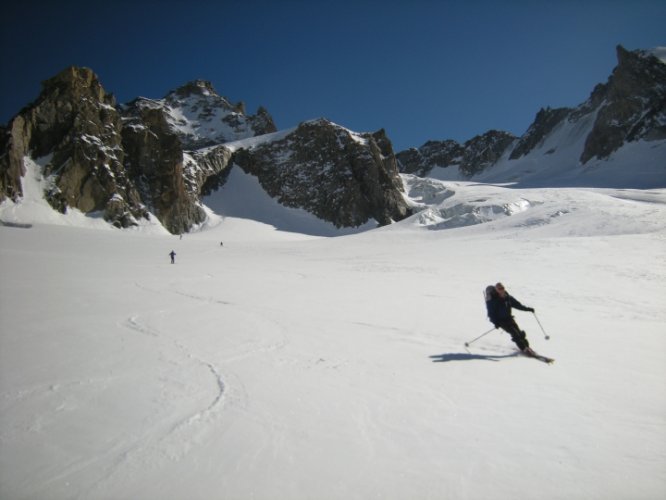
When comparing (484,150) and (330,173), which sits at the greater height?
(484,150)

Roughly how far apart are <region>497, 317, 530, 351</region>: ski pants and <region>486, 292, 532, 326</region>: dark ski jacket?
6 centimetres

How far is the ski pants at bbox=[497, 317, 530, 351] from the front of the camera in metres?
6.95

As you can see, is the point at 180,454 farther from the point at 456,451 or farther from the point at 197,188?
the point at 197,188

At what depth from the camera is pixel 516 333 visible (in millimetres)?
7074

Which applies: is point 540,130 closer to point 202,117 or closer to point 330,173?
point 330,173

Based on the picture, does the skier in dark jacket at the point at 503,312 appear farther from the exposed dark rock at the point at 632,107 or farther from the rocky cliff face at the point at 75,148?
the exposed dark rock at the point at 632,107

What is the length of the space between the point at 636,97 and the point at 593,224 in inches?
3923

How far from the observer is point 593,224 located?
34062mm

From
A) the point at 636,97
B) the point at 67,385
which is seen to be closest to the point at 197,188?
the point at 67,385

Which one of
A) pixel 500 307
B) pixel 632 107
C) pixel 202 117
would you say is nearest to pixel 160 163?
pixel 202 117

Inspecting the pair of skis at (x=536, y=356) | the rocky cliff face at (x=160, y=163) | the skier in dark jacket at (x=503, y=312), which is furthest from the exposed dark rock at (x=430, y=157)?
the pair of skis at (x=536, y=356)

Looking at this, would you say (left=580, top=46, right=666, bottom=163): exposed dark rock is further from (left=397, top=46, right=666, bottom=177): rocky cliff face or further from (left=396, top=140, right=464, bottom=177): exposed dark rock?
(left=396, top=140, right=464, bottom=177): exposed dark rock

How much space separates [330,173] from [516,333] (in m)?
85.2

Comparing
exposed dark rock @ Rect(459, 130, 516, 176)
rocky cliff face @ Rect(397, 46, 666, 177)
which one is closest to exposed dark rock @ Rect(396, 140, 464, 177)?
exposed dark rock @ Rect(459, 130, 516, 176)
